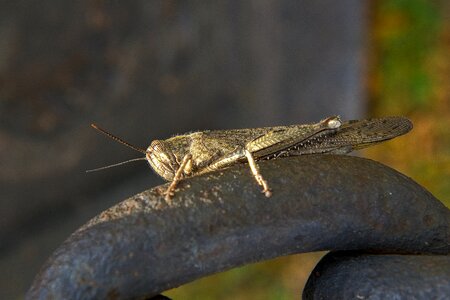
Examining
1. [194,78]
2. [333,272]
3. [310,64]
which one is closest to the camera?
[333,272]

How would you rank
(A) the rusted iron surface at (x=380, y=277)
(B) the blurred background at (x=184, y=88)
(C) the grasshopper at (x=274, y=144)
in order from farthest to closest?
(B) the blurred background at (x=184, y=88) → (C) the grasshopper at (x=274, y=144) → (A) the rusted iron surface at (x=380, y=277)

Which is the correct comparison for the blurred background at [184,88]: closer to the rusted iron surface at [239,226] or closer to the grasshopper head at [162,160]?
the grasshopper head at [162,160]

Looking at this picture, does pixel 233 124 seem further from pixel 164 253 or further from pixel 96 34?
pixel 164 253

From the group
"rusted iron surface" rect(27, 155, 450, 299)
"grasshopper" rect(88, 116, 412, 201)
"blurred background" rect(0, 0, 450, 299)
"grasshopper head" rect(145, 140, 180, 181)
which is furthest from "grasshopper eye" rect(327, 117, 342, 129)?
"blurred background" rect(0, 0, 450, 299)

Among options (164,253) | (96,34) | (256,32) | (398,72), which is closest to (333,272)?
(164,253)

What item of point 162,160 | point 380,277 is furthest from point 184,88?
point 380,277

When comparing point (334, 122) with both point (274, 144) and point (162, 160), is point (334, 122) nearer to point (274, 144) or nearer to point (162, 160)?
point (274, 144)

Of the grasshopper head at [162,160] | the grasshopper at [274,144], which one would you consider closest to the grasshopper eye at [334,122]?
the grasshopper at [274,144]
